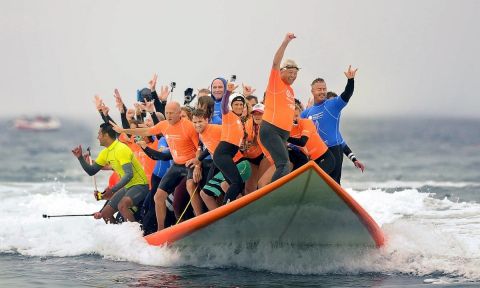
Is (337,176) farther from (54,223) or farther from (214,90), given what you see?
(54,223)

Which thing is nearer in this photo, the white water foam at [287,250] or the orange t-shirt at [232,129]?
the orange t-shirt at [232,129]

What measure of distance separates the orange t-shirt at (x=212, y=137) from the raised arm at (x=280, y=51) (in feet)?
3.77

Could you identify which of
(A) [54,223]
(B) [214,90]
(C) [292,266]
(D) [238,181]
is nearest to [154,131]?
(B) [214,90]

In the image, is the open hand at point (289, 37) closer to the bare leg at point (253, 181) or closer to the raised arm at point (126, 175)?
the bare leg at point (253, 181)

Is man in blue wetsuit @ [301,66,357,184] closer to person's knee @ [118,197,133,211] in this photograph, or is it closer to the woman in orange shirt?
the woman in orange shirt

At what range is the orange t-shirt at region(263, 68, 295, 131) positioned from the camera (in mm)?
10469

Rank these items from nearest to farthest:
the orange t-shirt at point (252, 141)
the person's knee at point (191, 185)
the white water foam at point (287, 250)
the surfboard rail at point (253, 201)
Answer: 1. the surfboard rail at point (253, 201)
2. the white water foam at point (287, 250)
3. the orange t-shirt at point (252, 141)
4. the person's knee at point (191, 185)

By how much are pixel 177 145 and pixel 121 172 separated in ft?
5.11

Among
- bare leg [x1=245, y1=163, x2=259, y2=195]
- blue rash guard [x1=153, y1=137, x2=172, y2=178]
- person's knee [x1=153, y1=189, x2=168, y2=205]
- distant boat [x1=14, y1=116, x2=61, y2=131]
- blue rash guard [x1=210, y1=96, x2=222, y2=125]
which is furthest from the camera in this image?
distant boat [x1=14, y1=116, x2=61, y2=131]

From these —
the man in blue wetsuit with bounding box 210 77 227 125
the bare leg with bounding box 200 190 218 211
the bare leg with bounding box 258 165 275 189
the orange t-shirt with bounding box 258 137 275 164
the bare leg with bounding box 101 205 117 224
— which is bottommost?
the bare leg with bounding box 101 205 117 224

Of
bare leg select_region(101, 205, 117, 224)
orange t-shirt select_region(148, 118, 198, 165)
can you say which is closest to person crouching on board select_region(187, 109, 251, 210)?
orange t-shirt select_region(148, 118, 198, 165)

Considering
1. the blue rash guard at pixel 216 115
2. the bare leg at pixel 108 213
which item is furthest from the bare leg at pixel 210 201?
the bare leg at pixel 108 213

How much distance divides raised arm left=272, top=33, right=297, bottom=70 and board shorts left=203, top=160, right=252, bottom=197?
49.7 inches

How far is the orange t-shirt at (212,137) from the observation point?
440 inches
